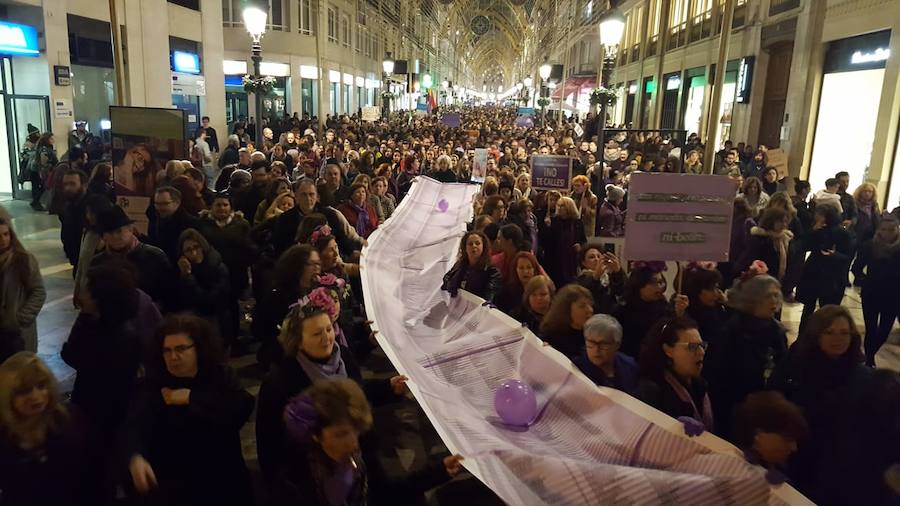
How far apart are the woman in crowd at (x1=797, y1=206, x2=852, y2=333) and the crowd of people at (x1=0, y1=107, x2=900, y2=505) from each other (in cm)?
2

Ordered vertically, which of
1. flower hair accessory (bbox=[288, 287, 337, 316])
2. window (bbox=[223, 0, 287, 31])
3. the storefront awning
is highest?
window (bbox=[223, 0, 287, 31])

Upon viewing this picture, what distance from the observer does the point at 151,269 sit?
557cm

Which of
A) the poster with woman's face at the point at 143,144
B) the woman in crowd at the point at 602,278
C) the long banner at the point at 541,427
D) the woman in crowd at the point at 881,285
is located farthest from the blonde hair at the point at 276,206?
the woman in crowd at the point at 881,285

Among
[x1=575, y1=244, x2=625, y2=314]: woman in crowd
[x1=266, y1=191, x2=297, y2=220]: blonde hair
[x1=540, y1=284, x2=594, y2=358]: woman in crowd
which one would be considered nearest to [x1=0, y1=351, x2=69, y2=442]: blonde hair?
[x1=540, y1=284, x2=594, y2=358]: woman in crowd

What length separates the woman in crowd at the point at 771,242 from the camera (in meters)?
7.60

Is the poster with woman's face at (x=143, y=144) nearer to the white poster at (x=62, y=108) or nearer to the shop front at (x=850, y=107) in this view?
the white poster at (x=62, y=108)

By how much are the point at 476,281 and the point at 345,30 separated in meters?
44.0

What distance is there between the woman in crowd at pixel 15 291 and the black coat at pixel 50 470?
2.13 m

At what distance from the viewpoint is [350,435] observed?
9.74 feet

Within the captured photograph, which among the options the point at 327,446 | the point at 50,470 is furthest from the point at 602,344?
the point at 50,470

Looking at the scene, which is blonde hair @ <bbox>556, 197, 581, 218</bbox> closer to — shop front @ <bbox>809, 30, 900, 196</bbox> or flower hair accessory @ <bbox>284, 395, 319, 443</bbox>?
flower hair accessory @ <bbox>284, 395, 319, 443</bbox>

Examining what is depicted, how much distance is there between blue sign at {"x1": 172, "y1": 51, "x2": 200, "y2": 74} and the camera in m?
24.7

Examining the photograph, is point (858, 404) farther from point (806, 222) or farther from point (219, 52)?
point (219, 52)

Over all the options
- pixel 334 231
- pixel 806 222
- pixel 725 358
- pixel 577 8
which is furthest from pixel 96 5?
pixel 577 8
